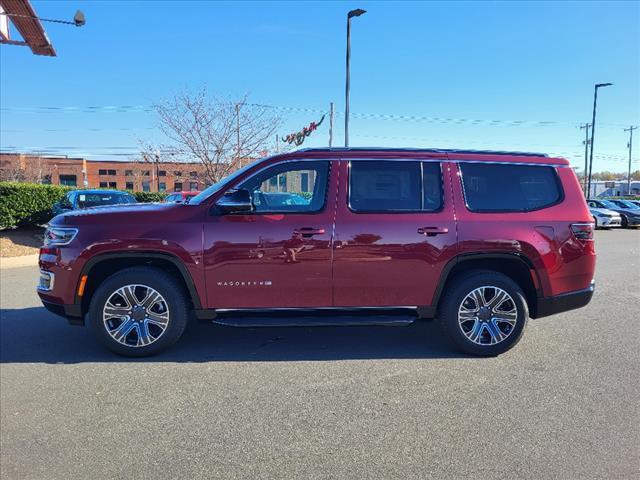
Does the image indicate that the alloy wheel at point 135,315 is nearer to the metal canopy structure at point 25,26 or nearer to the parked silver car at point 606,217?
the metal canopy structure at point 25,26

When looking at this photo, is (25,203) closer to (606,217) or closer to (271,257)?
(271,257)

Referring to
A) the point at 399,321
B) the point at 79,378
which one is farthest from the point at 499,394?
the point at 79,378

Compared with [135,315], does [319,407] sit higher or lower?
lower

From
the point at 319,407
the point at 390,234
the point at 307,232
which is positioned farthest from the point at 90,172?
the point at 319,407

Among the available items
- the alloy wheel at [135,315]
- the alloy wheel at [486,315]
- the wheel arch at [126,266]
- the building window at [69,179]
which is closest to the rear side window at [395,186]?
A: the alloy wheel at [486,315]

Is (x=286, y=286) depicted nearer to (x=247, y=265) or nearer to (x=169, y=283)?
(x=247, y=265)

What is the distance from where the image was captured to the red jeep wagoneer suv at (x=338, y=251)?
4410 millimetres

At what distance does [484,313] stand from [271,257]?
2175 millimetres

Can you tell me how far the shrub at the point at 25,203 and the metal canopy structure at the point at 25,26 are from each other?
4.05 m

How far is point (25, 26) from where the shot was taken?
11.9m

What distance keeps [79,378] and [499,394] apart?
358cm

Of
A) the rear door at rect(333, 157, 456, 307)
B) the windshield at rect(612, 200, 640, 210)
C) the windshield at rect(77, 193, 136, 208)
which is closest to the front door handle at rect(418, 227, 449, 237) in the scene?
the rear door at rect(333, 157, 456, 307)

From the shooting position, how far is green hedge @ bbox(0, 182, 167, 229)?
1385cm

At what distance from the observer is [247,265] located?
14.5 ft
